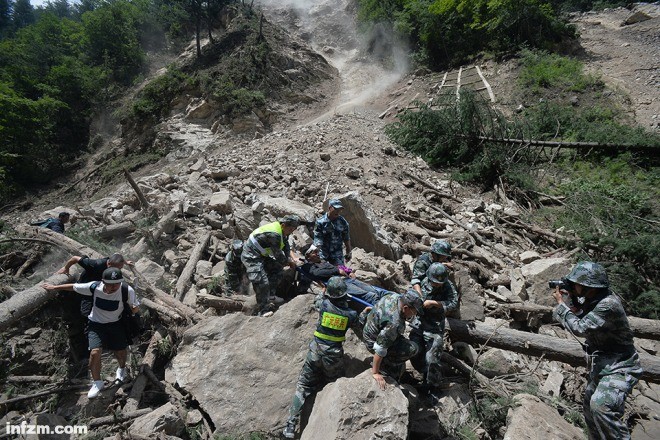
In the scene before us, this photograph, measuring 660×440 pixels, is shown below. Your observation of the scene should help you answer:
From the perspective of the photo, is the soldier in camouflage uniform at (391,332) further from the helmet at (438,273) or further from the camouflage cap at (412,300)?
the helmet at (438,273)

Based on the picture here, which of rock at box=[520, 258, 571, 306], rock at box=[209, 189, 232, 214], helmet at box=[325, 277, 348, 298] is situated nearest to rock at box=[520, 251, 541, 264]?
rock at box=[520, 258, 571, 306]

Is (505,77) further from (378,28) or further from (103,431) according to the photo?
(103,431)

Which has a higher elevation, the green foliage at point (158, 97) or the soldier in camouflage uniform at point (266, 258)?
the green foliage at point (158, 97)

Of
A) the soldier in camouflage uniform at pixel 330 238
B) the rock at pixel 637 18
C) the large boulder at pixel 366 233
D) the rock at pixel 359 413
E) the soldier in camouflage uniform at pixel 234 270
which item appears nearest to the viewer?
the rock at pixel 359 413

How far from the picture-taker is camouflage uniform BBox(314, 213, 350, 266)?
211 inches

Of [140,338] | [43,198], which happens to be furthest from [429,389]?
[43,198]

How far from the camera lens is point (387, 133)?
13.3 metres

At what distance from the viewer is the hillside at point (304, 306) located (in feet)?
11.6

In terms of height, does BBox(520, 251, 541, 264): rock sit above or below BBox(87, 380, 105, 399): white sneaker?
below

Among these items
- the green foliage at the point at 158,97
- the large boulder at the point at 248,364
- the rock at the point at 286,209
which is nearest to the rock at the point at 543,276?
the large boulder at the point at 248,364

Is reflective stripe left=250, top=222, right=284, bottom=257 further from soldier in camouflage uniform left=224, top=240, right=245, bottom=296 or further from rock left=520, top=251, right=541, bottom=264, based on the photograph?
rock left=520, top=251, right=541, bottom=264

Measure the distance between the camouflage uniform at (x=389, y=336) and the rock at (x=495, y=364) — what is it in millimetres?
1240

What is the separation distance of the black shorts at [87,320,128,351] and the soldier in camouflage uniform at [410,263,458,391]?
369 centimetres

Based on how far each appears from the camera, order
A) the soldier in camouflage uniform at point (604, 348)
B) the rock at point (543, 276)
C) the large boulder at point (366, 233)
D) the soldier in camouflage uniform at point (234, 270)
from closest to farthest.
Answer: the soldier in camouflage uniform at point (604, 348) → the soldier in camouflage uniform at point (234, 270) → the rock at point (543, 276) → the large boulder at point (366, 233)
